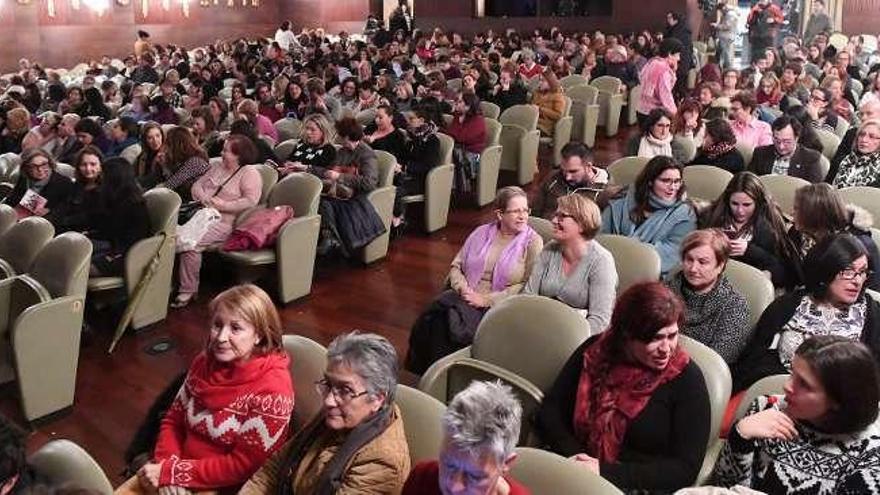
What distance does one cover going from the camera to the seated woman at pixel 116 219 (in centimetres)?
471

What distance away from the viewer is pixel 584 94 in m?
9.41

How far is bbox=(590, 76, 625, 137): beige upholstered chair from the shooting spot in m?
9.98

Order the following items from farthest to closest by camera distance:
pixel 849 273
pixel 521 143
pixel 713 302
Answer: pixel 521 143 → pixel 713 302 → pixel 849 273

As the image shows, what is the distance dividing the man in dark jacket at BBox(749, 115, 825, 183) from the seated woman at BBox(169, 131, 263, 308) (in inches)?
131

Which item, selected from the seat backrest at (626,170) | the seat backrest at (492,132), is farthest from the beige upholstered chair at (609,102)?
the seat backrest at (626,170)

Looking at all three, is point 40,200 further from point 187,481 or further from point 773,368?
point 773,368

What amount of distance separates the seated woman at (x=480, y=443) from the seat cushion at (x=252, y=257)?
3.34 metres

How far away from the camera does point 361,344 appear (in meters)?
2.21

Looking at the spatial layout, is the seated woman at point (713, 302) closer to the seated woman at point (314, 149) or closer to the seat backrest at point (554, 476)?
the seat backrest at point (554, 476)

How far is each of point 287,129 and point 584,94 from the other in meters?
3.56

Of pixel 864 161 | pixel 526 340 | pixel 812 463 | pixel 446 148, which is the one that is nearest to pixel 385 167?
pixel 446 148

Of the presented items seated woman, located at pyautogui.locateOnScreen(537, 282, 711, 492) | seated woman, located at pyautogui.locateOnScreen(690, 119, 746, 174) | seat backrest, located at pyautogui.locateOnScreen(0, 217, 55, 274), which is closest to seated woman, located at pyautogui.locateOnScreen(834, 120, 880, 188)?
seated woman, located at pyautogui.locateOnScreen(690, 119, 746, 174)

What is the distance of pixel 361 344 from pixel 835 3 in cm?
1585

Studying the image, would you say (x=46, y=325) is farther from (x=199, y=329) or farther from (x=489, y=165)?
(x=489, y=165)
